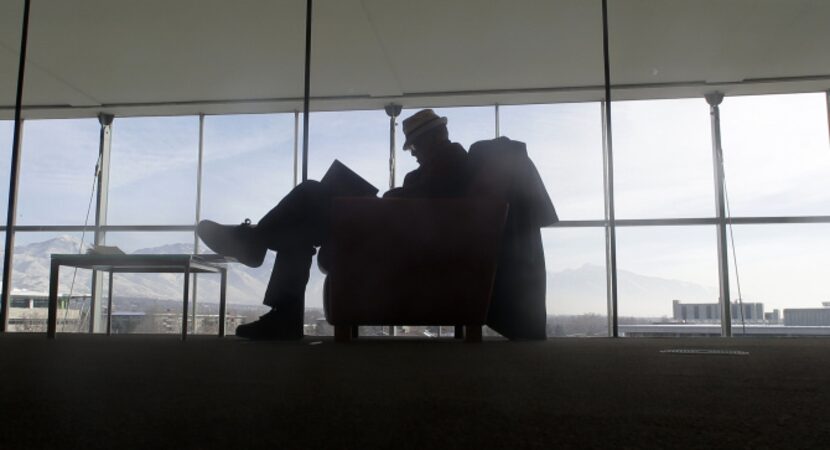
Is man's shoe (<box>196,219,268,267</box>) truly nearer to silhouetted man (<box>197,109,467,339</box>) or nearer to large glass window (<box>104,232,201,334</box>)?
silhouetted man (<box>197,109,467,339</box>)

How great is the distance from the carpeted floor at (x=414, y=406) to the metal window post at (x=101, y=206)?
743cm

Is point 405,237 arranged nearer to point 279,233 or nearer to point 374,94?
point 279,233

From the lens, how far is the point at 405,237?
107 inches

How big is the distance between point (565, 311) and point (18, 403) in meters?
7.16

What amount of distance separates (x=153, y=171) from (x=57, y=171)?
1192 millimetres

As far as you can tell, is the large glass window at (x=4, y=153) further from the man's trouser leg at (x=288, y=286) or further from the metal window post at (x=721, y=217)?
the metal window post at (x=721, y=217)

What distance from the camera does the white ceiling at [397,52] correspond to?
5.72 metres

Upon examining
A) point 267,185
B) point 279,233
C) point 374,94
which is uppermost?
point 374,94

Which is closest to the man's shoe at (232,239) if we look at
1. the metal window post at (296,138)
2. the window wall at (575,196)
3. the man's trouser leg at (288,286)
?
the man's trouser leg at (288,286)

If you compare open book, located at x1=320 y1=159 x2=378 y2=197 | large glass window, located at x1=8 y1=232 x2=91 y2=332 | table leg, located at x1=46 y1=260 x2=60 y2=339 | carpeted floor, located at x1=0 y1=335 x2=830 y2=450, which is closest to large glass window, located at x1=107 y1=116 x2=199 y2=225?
large glass window, located at x1=8 y1=232 x2=91 y2=332

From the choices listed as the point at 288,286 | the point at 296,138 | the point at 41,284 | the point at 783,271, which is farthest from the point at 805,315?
the point at 41,284

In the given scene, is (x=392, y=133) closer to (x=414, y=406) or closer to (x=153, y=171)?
(x=153, y=171)

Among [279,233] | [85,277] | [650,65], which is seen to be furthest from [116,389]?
[85,277]

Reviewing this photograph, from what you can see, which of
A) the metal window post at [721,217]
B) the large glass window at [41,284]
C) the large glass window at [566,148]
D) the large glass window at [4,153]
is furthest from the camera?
the large glass window at [4,153]
